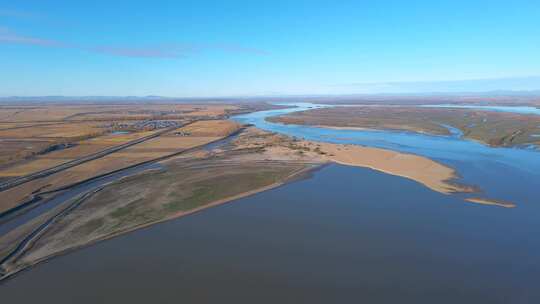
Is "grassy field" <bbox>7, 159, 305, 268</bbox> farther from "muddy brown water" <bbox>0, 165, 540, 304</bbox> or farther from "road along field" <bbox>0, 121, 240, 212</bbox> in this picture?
"road along field" <bbox>0, 121, 240, 212</bbox>

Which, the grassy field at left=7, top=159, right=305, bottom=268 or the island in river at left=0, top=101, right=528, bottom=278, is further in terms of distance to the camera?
the island in river at left=0, top=101, right=528, bottom=278

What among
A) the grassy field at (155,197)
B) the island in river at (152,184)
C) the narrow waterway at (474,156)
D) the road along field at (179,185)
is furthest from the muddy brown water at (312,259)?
the narrow waterway at (474,156)

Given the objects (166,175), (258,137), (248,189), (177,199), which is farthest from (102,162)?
(258,137)


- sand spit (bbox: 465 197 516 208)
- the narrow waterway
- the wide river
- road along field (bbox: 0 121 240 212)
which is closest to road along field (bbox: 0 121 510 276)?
road along field (bbox: 0 121 240 212)

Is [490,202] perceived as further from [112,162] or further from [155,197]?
[112,162]

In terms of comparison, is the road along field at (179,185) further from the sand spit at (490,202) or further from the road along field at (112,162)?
the sand spit at (490,202)

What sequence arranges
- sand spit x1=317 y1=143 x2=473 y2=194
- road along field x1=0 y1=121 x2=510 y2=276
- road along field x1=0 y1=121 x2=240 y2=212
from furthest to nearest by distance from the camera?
sand spit x1=317 y1=143 x2=473 y2=194, road along field x1=0 y1=121 x2=240 y2=212, road along field x1=0 y1=121 x2=510 y2=276

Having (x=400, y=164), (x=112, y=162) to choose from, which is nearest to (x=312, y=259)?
(x=400, y=164)

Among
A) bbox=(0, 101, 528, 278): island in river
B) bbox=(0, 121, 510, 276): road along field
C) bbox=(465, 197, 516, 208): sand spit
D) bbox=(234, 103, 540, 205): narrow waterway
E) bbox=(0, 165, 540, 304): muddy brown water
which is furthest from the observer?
bbox=(234, 103, 540, 205): narrow waterway

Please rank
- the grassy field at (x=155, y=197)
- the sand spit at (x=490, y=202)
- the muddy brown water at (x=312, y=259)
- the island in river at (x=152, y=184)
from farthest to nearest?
the sand spit at (x=490, y=202)
the island in river at (x=152, y=184)
the grassy field at (x=155, y=197)
the muddy brown water at (x=312, y=259)
